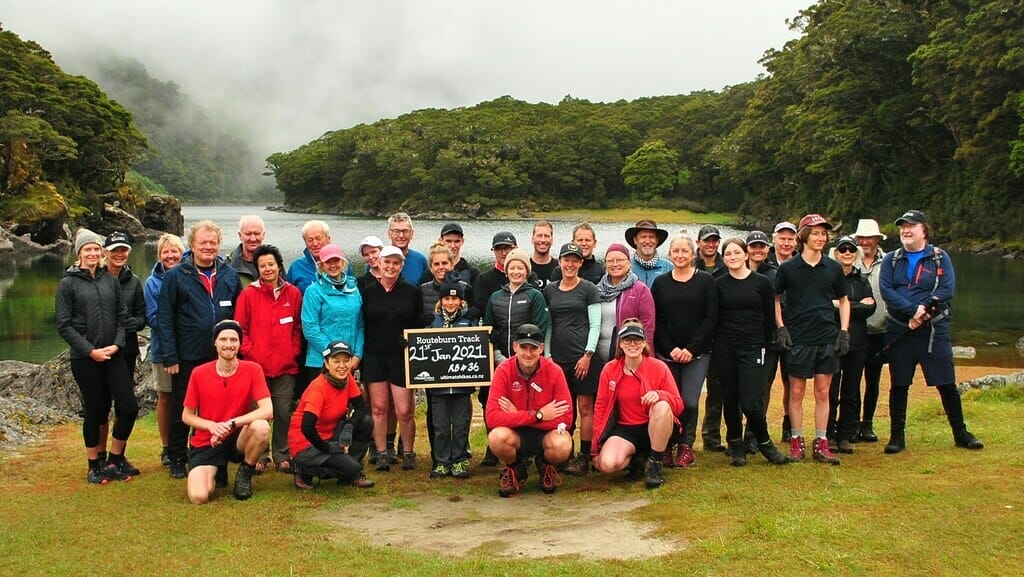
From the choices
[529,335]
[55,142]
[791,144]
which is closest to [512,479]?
[529,335]

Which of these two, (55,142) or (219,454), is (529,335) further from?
(55,142)

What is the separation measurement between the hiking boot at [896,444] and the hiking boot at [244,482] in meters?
6.04

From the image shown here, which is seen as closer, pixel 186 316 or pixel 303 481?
pixel 303 481

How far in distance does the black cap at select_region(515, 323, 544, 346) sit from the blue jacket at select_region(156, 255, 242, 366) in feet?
9.24

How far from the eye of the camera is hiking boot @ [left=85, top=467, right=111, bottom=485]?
7.16 metres

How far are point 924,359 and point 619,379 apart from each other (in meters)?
3.28

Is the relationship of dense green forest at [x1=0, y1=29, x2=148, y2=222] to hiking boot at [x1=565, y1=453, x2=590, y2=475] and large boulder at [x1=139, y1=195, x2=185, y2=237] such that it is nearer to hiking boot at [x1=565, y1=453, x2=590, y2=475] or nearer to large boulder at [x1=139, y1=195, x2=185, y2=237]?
large boulder at [x1=139, y1=195, x2=185, y2=237]

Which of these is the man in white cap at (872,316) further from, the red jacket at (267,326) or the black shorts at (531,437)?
the red jacket at (267,326)

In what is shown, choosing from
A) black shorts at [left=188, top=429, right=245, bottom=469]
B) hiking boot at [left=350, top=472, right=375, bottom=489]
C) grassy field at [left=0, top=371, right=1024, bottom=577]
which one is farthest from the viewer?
hiking boot at [left=350, top=472, right=375, bottom=489]

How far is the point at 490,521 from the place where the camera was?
19.8 ft

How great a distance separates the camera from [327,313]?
7219mm

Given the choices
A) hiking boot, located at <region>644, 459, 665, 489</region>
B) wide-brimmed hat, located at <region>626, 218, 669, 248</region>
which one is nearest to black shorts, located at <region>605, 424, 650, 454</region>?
hiking boot, located at <region>644, 459, 665, 489</region>

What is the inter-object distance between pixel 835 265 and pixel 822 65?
179 ft

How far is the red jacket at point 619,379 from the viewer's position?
6.83 m
